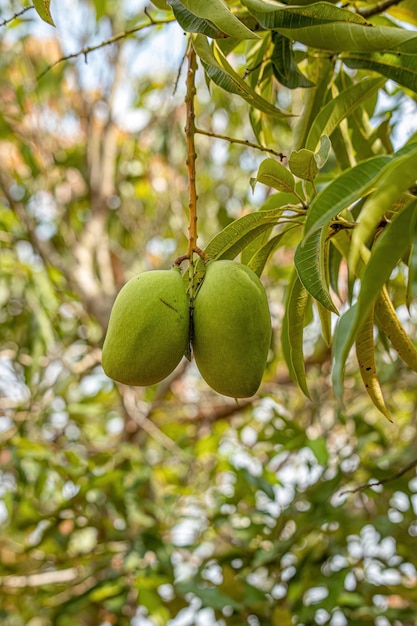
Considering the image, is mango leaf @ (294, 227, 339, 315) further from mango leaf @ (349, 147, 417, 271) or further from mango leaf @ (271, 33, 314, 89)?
mango leaf @ (271, 33, 314, 89)

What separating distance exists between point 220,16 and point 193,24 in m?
0.07

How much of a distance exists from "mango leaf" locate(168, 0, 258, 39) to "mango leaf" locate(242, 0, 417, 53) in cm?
5

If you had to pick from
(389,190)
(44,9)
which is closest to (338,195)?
(389,190)

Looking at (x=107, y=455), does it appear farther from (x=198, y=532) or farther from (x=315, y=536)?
(x=315, y=536)

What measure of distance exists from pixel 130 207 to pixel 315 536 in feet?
6.16

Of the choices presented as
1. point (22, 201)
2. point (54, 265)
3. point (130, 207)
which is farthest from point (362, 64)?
point (130, 207)

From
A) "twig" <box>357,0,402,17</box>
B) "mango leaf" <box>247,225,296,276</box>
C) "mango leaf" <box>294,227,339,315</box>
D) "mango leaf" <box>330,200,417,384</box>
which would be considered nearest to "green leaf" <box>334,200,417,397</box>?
"mango leaf" <box>330,200,417,384</box>

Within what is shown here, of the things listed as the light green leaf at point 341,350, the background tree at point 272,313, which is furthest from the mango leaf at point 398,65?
the light green leaf at point 341,350

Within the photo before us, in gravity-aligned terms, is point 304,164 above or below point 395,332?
above

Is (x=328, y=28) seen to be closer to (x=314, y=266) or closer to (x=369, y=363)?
(x=314, y=266)

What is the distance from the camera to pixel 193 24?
2.62ft

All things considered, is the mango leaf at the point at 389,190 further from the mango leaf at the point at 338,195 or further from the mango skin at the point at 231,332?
the mango skin at the point at 231,332

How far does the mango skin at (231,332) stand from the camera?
0.76m

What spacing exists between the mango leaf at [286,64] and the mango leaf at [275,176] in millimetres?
212
